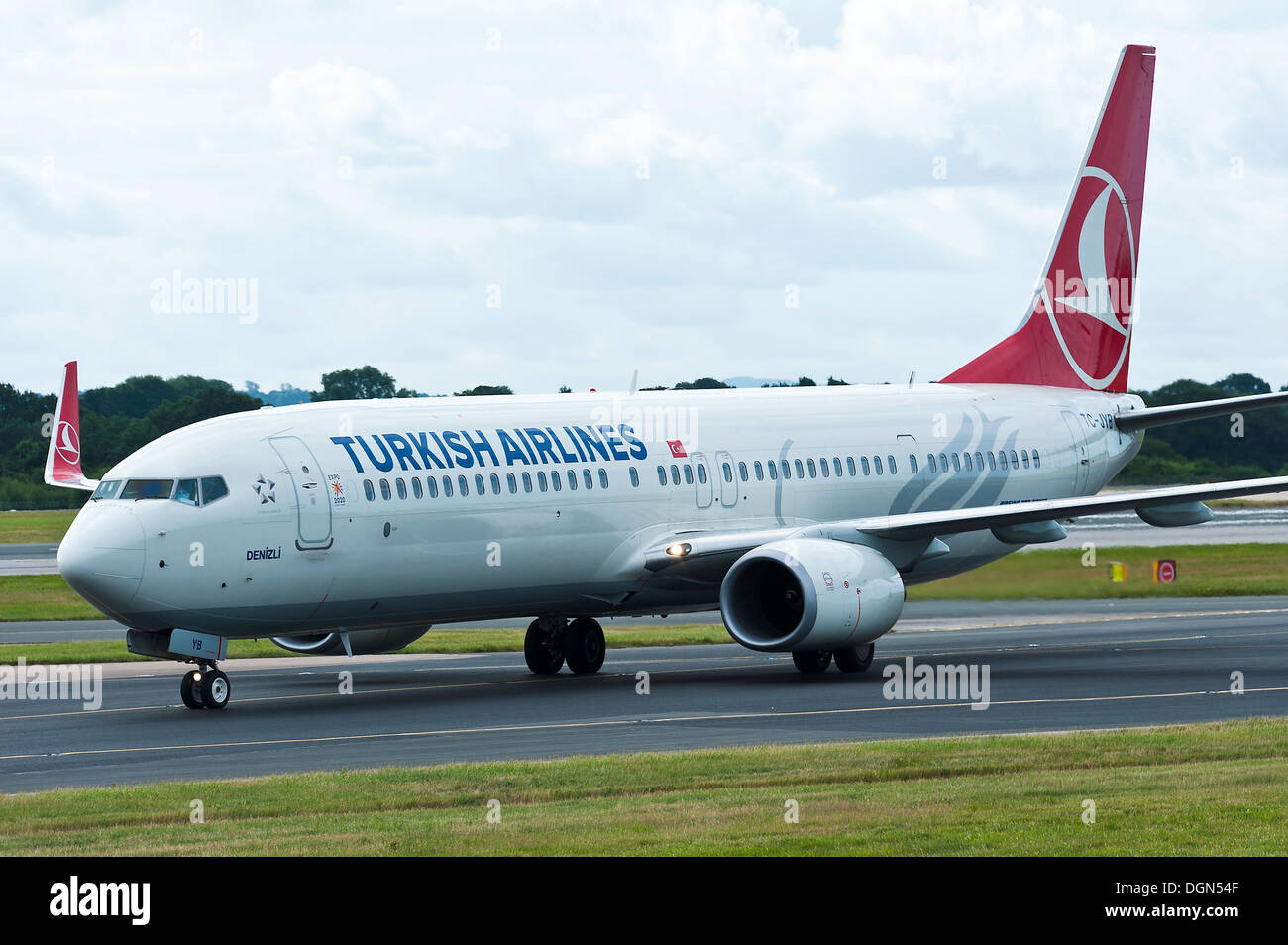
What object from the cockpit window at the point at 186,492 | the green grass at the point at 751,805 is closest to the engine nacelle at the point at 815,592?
the green grass at the point at 751,805

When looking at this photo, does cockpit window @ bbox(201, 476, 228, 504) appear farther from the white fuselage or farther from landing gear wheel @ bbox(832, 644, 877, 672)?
landing gear wheel @ bbox(832, 644, 877, 672)

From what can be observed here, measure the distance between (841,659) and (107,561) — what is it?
1100 cm

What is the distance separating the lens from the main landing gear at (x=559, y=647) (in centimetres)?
2969

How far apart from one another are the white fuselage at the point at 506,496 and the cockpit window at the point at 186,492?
0.09m

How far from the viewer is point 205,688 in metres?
24.7

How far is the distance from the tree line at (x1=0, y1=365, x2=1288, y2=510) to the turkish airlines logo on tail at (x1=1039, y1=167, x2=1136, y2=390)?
16.8m

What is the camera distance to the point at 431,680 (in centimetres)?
2942

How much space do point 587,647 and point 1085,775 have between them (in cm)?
1388

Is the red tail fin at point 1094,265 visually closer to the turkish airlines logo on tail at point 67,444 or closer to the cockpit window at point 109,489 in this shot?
the cockpit window at point 109,489

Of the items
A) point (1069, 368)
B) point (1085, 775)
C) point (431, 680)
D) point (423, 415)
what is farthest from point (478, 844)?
point (1069, 368)

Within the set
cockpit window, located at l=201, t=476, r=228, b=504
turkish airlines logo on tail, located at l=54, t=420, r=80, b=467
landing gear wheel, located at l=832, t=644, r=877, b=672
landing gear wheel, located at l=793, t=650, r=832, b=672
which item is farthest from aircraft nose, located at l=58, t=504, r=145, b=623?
turkish airlines logo on tail, located at l=54, t=420, r=80, b=467

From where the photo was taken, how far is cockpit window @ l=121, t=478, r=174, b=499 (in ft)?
78.5
